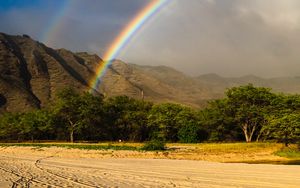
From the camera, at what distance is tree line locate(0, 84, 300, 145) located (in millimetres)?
92125

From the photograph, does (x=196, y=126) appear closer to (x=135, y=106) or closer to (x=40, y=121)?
(x=135, y=106)

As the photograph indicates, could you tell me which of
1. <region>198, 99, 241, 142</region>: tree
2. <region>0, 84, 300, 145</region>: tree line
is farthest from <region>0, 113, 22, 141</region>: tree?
<region>198, 99, 241, 142</region>: tree

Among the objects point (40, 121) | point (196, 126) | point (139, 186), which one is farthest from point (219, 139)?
point (139, 186)

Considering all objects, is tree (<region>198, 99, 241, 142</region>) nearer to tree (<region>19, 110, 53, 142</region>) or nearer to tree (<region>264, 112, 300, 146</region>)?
tree (<region>264, 112, 300, 146</region>)

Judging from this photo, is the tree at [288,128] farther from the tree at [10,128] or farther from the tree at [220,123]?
the tree at [10,128]

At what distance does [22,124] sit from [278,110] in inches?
2509

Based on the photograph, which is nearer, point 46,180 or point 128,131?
point 46,180

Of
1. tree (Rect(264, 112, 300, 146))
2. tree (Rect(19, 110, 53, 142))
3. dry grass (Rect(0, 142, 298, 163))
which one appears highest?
tree (Rect(19, 110, 53, 142))

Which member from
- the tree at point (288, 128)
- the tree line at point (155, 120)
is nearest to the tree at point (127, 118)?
the tree line at point (155, 120)

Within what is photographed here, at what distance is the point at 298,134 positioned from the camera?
6050 centimetres

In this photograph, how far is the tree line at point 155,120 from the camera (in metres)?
92.1

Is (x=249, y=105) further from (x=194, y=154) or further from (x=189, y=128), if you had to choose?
(x=194, y=154)

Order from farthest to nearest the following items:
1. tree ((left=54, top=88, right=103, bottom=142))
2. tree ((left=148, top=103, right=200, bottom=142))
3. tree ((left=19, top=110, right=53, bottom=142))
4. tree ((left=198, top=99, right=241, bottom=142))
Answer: tree ((left=54, top=88, right=103, bottom=142)), tree ((left=19, top=110, right=53, bottom=142)), tree ((left=198, top=99, right=241, bottom=142)), tree ((left=148, top=103, right=200, bottom=142))

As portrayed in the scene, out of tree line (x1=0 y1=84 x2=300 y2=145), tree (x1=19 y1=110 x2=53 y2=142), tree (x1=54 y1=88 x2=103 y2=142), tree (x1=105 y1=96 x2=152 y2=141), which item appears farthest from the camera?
tree (x1=105 y1=96 x2=152 y2=141)
